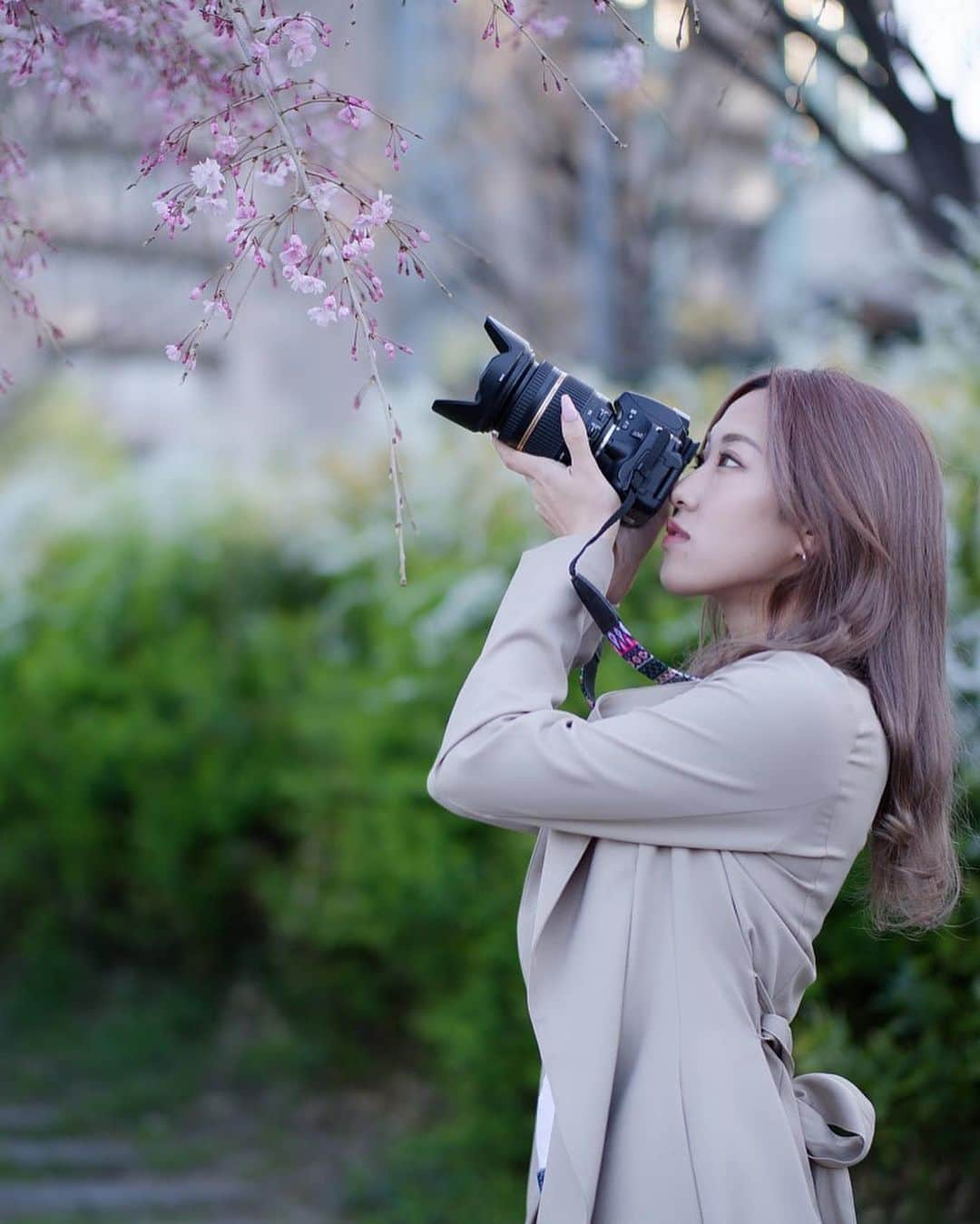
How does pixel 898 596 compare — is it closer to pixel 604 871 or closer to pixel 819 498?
pixel 819 498

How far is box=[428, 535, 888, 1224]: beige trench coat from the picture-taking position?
151 cm

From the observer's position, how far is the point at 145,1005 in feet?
19.3

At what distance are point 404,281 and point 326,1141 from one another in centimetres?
740

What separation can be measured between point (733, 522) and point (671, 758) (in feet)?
1.07

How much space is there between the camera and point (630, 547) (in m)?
1.82

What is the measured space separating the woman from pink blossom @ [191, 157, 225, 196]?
1.52 ft

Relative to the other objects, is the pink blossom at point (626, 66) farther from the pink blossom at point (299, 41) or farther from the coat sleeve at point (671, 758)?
the coat sleeve at point (671, 758)

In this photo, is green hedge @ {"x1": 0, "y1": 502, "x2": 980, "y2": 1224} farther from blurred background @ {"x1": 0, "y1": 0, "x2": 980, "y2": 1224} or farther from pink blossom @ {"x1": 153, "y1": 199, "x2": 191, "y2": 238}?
pink blossom @ {"x1": 153, "y1": 199, "x2": 191, "y2": 238}

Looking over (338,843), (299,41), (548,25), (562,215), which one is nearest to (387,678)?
(338,843)

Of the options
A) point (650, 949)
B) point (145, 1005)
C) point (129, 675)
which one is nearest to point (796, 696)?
point (650, 949)

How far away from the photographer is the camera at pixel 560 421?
171 centimetres

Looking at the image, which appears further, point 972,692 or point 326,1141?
point 326,1141

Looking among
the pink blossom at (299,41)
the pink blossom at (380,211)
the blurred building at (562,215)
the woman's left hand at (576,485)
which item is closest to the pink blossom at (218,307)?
the pink blossom at (380,211)

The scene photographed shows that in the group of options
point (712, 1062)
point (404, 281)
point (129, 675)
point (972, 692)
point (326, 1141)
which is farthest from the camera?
point (404, 281)
